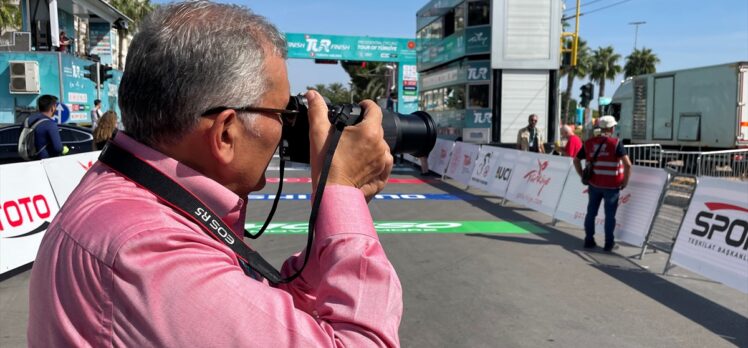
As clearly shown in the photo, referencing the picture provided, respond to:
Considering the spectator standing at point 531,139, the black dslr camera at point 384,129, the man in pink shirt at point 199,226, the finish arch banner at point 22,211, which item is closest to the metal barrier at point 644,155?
the spectator standing at point 531,139

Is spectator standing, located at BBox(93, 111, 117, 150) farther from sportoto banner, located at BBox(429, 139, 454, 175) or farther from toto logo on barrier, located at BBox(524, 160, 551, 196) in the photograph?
sportoto banner, located at BBox(429, 139, 454, 175)

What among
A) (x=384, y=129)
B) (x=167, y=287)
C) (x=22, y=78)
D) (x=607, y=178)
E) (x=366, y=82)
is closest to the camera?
(x=167, y=287)

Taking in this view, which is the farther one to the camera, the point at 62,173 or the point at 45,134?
the point at 45,134

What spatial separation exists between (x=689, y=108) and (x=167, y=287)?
71.8 ft

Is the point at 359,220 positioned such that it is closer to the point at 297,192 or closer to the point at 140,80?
the point at 140,80

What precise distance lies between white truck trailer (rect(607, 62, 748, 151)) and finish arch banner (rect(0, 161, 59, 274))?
18533mm

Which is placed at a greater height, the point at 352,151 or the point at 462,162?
the point at 352,151

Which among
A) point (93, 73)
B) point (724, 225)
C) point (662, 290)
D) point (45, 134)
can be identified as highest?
point (93, 73)

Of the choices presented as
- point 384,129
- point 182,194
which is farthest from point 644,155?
point 182,194

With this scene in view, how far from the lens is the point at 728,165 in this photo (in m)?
15.7

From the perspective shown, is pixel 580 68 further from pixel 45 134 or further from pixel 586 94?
pixel 45 134

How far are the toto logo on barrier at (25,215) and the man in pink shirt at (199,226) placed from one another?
6.04 meters

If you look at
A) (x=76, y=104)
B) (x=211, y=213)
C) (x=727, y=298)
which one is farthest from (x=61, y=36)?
(x=211, y=213)

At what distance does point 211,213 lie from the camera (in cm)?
110
